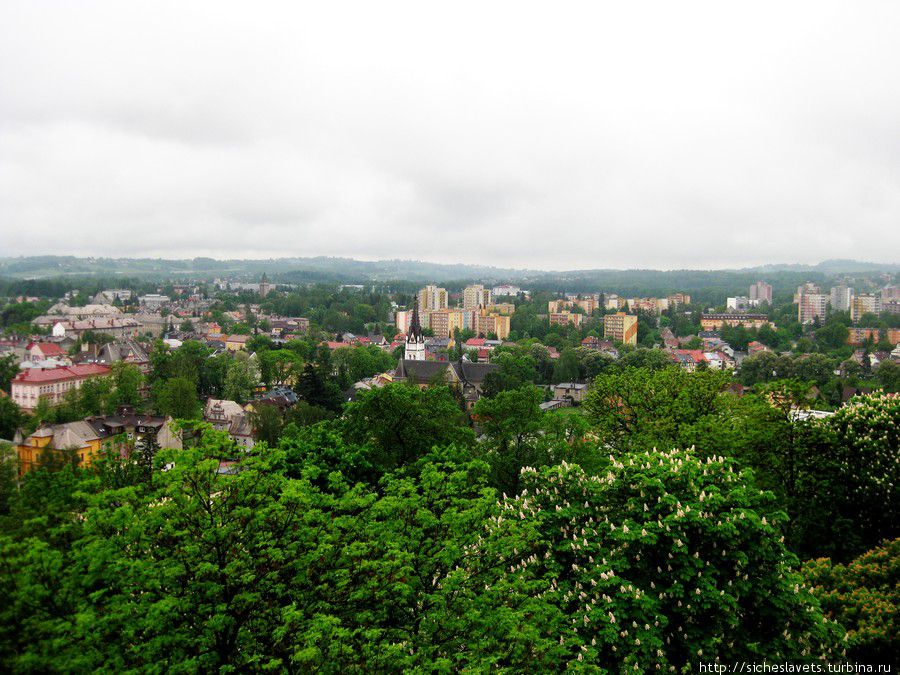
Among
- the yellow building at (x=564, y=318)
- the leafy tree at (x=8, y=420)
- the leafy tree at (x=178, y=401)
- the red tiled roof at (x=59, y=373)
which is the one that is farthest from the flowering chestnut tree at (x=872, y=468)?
the yellow building at (x=564, y=318)

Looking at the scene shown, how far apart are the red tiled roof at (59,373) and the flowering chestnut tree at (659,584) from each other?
53.2m

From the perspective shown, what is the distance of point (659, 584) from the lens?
8.77m

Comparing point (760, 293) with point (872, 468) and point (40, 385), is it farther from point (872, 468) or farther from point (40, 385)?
point (872, 468)

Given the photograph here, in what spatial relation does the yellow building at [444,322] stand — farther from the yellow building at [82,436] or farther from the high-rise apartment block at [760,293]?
the high-rise apartment block at [760,293]

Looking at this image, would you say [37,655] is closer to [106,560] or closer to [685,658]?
[106,560]

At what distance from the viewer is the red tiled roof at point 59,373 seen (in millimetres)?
49969

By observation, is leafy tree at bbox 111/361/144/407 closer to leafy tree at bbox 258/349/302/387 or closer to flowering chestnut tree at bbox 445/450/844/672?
leafy tree at bbox 258/349/302/387

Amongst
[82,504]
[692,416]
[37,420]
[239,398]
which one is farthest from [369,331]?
[82,504]

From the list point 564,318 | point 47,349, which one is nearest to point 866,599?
point 47,349

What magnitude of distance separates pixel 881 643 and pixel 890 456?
6.09 meters

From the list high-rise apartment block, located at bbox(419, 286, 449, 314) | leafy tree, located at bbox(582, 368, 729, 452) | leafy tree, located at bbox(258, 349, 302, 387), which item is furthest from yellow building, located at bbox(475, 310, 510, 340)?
leafy tree, located at bbox(582, 368, 729, 452)

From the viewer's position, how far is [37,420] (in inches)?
1551

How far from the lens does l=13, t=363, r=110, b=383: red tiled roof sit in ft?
164

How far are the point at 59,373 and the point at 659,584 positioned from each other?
186 ft
